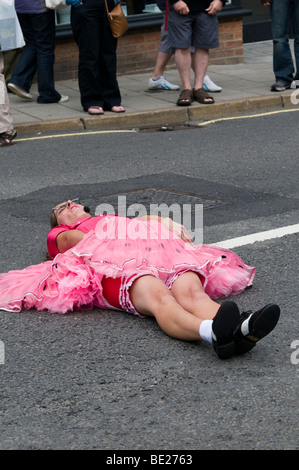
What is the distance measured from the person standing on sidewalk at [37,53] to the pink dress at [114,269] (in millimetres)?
6084

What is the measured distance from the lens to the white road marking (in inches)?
218

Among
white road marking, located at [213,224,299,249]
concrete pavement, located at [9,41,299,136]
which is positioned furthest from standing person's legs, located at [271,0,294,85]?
white road marking, located at [213,224,299,249]

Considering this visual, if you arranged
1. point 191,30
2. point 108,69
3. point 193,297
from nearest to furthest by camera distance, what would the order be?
1. point 193,297
2. point 108,69
3. point 191,30

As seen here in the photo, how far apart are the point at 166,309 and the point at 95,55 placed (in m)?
6.25

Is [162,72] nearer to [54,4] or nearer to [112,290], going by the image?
[54,4]

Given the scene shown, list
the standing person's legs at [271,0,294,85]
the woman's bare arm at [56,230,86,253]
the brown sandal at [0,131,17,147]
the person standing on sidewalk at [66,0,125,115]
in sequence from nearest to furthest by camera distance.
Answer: the woman's bare arm at [56,230,86,253]
the brown sandal at [0,131,17,147]
the person standing on sidewalk at [66,0,125,115]
the standing person's legs at [271,0,294,85]

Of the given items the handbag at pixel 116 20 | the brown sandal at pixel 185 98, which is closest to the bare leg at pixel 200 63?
the brown sandal at pixel 185 98

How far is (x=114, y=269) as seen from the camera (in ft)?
14.5

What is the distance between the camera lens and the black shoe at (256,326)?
3.69m

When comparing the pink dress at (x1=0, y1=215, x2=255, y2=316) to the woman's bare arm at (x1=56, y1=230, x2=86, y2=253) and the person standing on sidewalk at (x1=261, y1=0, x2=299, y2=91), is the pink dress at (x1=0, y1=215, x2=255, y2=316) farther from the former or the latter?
the person standing on sidewalk at (x1=261, y1=0, x2=299, y2=91)

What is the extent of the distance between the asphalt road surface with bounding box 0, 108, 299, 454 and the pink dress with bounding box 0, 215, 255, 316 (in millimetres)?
95

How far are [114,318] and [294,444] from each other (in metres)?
1.50

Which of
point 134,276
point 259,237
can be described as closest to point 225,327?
point 134,276

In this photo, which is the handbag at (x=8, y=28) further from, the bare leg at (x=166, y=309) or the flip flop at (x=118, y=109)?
the bare leg at (x=166, y=309)
